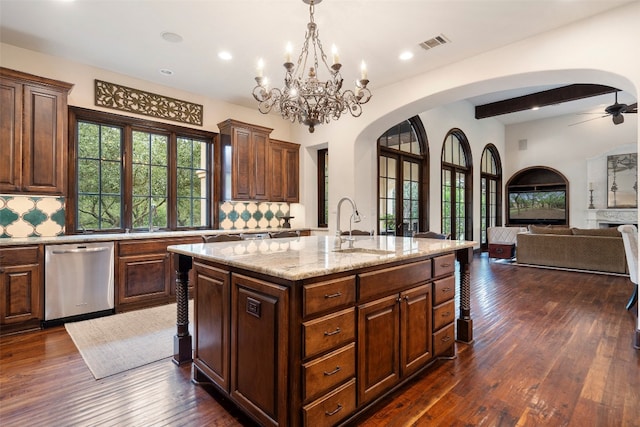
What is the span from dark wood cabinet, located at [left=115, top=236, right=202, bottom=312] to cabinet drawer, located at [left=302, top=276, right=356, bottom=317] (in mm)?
3189

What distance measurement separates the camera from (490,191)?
10.1 m

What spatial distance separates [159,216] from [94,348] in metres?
2.27

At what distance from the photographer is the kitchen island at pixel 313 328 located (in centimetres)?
154

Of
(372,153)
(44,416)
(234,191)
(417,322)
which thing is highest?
(372,153)

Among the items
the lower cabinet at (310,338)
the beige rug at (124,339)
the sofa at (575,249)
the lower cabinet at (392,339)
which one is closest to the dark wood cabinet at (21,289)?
the beige rug at (124,339)

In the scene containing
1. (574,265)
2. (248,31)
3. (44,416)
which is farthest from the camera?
(574,265)

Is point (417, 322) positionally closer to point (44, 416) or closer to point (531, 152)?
point (44, 416)

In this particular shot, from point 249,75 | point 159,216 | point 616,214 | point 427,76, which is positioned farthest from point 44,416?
point 616,214

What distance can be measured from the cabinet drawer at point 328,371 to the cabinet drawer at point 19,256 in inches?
130

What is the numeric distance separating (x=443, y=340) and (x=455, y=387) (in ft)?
1.24

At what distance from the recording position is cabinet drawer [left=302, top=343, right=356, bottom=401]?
61.3 inches

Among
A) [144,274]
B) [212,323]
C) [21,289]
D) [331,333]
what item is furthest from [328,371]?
[21,289]

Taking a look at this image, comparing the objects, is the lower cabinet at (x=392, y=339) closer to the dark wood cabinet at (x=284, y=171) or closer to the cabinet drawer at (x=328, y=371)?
the cabinet drawer at (x=328, y=371)

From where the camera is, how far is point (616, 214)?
29.0 ft
